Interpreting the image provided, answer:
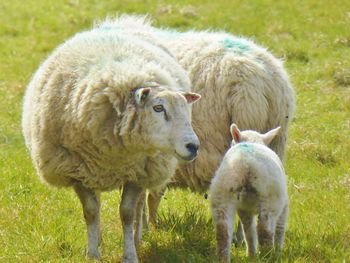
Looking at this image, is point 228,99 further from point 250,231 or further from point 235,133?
point 250,231

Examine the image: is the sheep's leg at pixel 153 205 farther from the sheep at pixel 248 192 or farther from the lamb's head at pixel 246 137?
the sheep at pixel 248 192

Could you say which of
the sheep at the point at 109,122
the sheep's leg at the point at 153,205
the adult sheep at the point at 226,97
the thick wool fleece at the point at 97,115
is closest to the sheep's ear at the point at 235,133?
the sheep at the point at 109,122

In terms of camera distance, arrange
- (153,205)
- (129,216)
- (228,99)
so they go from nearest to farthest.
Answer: (129,216)
(228,99)
(153,205)

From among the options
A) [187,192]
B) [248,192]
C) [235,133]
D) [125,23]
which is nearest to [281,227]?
[248,192]

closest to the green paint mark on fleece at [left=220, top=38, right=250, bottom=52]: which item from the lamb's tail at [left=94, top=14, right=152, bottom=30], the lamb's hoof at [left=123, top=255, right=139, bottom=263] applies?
the lamb's tail at [left=94, top=14, right=152, bottom=30]

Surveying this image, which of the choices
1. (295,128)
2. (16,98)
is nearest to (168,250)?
(295,128)

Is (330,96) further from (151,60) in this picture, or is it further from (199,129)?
(151,60)

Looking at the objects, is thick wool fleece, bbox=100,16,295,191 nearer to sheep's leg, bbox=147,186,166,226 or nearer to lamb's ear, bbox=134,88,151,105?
sheep's leg, bbox=147,186,166,226

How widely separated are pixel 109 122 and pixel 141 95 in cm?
39

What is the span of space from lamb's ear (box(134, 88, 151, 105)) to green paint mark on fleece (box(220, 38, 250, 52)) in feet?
5.76

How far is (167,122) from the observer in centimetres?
474

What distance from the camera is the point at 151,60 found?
17.7 ft

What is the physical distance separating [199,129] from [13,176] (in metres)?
2.32

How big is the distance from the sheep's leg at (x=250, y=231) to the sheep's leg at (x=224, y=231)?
1.38 feet
